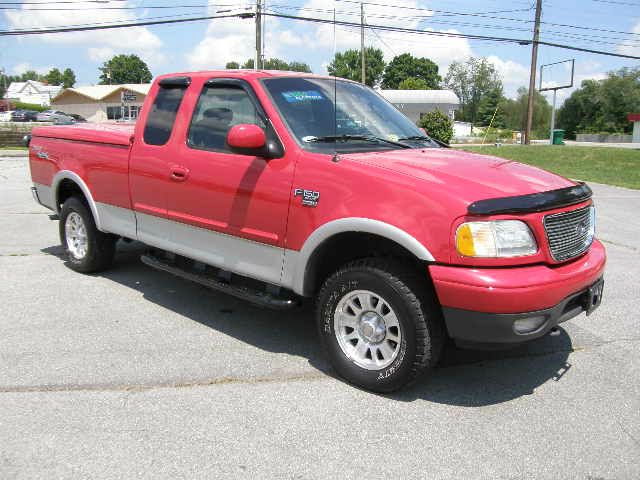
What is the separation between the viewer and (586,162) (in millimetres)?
23562

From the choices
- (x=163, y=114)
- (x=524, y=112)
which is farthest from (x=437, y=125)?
(x=524, y=112)

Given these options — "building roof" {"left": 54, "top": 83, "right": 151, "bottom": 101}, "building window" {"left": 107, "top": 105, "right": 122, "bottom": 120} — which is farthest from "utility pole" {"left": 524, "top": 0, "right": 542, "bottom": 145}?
"building window" {"left": 107, "top": 105, "right": 122, "bottom": 120}

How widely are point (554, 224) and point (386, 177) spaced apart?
102 centimetres

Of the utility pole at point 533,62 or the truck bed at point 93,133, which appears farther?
the utility pole at point 533,62

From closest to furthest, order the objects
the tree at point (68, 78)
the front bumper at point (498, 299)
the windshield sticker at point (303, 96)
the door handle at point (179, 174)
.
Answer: the front bumper at point (498, 299) → the windshield sticker at point (303, 96) → the door handle at point (179, 174) → the tree at point (68, 78)

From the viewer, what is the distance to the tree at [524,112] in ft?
211

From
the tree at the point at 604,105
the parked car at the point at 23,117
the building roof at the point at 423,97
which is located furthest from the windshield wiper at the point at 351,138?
the tree at the point at 604,105

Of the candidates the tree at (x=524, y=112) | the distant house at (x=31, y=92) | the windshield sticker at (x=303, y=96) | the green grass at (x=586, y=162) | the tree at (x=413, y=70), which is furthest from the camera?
the distant house at (x=31, y=92)

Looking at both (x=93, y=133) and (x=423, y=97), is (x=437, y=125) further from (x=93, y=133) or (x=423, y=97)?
(x=423, y=97)

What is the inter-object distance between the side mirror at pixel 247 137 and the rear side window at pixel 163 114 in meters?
1.19

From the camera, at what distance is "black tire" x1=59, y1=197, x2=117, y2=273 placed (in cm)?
615

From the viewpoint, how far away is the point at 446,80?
332ft

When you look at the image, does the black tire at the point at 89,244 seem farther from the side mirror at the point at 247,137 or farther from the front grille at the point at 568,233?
the front grille at the point at 568,233

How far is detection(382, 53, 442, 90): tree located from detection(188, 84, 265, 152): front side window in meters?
115
